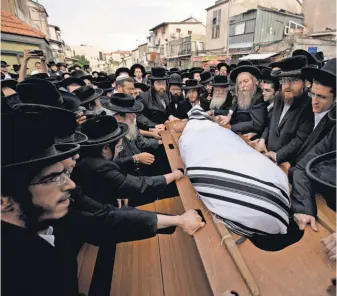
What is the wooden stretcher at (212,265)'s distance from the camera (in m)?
1.10

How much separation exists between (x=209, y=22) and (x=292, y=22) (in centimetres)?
862

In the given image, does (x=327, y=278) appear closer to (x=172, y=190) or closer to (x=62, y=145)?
(x=62, y=145)

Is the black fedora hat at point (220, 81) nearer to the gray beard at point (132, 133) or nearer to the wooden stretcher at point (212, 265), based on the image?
the gray beard at point (132, 133)

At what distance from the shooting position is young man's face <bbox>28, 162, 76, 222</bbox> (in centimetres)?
105

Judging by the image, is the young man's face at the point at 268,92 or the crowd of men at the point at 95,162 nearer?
the crowd of men at the point at 95,162

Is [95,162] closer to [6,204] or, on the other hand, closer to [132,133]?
[6,204]

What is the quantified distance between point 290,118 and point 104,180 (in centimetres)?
212

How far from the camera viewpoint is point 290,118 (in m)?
2.47

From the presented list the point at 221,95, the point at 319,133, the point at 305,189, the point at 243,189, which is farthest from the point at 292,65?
the point at 221,95

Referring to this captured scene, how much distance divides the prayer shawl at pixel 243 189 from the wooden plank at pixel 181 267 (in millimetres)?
523

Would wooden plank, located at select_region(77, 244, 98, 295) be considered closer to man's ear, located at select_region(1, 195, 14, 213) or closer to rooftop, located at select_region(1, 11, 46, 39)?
man's ear, located at select_region(1, 195, 14, 213)

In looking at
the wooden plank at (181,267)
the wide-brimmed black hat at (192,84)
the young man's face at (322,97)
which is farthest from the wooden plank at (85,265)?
the wide-brimmed black hat at (192,84)

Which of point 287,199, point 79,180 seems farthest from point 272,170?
point 79,180

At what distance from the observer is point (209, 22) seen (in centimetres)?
2289
